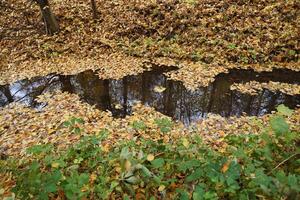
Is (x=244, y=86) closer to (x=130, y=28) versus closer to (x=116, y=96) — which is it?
(x=116, y=96)

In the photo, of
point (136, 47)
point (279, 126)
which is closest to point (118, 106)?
point (136, 47)

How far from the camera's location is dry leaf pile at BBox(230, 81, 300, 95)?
33.0 feet

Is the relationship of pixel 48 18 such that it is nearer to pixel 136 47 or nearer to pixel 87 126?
pixel 136 47

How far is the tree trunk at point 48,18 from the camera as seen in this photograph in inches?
576

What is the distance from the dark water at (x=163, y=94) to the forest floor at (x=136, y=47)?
383 millimetres

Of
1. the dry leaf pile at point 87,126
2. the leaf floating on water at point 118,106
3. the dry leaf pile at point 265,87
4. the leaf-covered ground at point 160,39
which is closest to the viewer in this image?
the dry leaf pile at point 87,126

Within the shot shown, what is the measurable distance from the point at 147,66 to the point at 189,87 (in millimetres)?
2480

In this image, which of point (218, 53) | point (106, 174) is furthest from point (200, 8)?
point (106, 174)

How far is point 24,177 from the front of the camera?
441 centimetres

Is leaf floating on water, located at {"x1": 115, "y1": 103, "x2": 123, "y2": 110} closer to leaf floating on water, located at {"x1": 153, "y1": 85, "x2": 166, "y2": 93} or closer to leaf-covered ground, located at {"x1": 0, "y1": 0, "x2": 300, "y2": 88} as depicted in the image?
leaf floating on water, located at {"x1": 153, "y1": 85, "x2": 166, "y2": 93}

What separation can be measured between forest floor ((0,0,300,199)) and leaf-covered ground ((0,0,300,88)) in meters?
0.04

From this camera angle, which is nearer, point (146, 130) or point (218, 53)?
point (146, 130)

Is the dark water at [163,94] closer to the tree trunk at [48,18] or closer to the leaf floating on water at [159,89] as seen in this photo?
the leaf floating on water at [159,89]

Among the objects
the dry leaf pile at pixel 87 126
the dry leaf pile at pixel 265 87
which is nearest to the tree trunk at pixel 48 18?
the dry leaf pile at pixel 87 126
